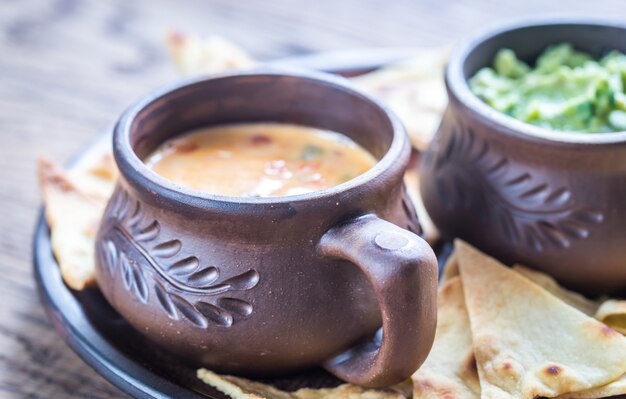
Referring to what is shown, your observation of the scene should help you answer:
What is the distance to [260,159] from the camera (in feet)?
4.86

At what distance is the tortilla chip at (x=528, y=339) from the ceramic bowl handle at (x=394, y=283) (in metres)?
0.14

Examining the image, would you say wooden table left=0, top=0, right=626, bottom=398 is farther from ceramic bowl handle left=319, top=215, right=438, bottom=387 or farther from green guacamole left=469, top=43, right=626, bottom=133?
green guacamole left=469, top=43, right=626, bottom=133

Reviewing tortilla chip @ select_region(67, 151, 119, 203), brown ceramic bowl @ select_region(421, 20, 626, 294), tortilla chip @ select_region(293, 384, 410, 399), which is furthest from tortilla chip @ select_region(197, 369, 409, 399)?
tortilla chip @ select_region(67, 151, 119, 203)

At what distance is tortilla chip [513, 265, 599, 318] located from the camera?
4.71 ft

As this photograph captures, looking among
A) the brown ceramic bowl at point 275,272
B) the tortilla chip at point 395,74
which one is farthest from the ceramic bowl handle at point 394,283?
the tortilla chip at point 395,74

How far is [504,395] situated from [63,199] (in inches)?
33.3

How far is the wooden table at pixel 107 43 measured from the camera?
6.32 feet

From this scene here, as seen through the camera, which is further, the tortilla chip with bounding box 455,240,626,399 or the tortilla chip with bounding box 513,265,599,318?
the tortilla chip with bounding box 513,265,599,318

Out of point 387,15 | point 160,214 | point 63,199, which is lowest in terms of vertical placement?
point 387,15

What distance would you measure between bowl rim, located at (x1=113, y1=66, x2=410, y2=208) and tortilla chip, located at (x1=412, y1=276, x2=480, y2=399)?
269 mm

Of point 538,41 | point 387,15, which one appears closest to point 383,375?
point 538,41

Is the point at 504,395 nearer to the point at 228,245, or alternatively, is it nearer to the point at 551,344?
the point at 551,344

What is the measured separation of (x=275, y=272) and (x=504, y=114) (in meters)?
0.54

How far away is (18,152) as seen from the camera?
204 cm
